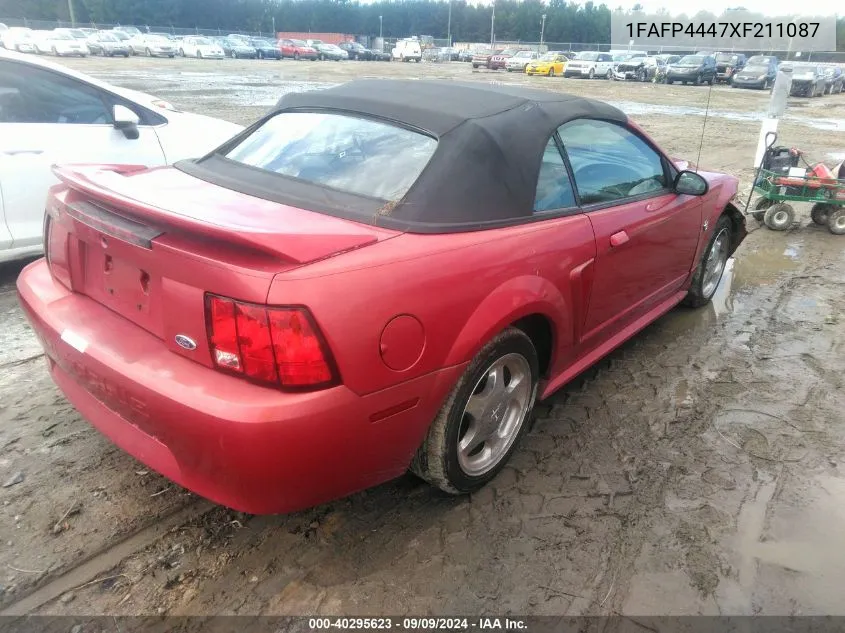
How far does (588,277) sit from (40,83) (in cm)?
419

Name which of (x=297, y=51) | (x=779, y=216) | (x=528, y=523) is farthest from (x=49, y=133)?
(x=297, y=51)

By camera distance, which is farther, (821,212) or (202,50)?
(202,50)

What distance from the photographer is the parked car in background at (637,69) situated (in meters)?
34.1

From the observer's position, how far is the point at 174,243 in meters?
2.00

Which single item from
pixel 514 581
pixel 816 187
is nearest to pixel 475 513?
pixel 514 581

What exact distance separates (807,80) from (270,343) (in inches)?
1271

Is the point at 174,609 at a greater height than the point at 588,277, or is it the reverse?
the point at 588,277

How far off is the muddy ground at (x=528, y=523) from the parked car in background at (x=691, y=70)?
105ft

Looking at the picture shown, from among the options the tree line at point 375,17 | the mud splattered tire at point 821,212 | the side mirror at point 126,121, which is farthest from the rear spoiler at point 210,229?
the tree line at point 375,17

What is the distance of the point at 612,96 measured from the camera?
2347cm

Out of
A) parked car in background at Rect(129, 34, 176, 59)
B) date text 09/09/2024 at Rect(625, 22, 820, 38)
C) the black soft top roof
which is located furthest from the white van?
the black soft top roof

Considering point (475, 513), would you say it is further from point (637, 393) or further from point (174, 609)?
point (637, 393)

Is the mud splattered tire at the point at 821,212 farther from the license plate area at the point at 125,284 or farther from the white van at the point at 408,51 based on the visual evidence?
the white van at the point at 408,51

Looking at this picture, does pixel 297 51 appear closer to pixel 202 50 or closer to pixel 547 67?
pixel 202 50
